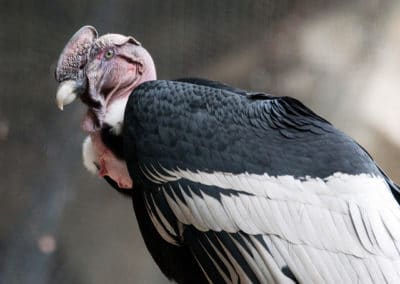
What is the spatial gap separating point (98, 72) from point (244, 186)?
322 mm

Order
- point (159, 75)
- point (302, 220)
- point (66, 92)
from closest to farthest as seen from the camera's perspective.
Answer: point (302, 220) < point (66, 92) < point (159, 75)

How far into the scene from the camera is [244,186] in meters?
1.09

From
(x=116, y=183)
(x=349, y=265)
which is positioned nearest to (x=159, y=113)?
(x=116, y=183)

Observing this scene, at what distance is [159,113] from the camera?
1.13 metres

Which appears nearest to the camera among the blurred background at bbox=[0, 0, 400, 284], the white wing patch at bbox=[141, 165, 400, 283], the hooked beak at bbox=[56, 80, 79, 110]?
the white wing patch at bbox=[141, 165, 400, 283]

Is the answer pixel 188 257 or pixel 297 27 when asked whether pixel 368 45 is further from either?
pixel 188 257

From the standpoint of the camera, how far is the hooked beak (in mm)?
1186

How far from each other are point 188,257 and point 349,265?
258 mm

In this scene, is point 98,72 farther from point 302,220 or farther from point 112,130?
point 302,220

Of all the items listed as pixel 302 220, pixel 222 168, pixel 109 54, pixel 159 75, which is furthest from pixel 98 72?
pixel 159 75

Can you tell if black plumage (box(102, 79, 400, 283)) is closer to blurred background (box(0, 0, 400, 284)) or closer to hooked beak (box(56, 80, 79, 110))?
hooked beak (box(56, 80, 79, 110))

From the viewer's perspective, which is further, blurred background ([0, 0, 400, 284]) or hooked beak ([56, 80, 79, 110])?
blurred background ([0, 0, 400, 284])

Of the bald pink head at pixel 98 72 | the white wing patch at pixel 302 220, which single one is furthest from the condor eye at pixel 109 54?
the white wing patch at pixel 302 220

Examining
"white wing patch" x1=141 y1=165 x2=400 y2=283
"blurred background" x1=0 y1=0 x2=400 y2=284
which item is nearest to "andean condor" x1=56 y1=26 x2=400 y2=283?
A: "white wing patch" x1=141 y1=165 x2=400 y2=283
